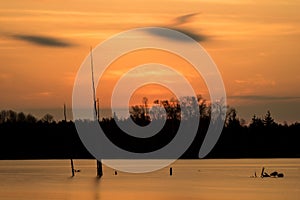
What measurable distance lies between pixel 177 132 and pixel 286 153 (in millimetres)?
15348

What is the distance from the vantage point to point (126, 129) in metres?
124

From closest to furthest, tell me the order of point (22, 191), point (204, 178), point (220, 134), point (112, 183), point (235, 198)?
point (235, 198) → point (22, 191) → point (112, 183) → point (204, 178) → point (220, 134)

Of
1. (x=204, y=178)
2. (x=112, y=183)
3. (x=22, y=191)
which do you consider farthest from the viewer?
(x=204, y=178)

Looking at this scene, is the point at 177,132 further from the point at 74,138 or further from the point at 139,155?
the point at 139,155

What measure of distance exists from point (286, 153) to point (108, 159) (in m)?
36.4

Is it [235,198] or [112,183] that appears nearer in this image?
[235,198]

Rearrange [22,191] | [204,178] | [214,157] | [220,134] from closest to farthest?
[22,191]
[204,178]
[220,134]
[214,157]

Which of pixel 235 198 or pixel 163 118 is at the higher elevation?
pixel 163 118

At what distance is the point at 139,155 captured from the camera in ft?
479

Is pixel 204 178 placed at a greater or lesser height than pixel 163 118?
lesser

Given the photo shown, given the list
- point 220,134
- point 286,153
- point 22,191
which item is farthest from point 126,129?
point 22,191

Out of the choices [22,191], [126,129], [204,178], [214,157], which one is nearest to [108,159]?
[214,157]

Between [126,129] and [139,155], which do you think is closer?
[126,129]

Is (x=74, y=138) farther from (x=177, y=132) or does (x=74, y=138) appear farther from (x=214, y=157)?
(x=214, y=157)
